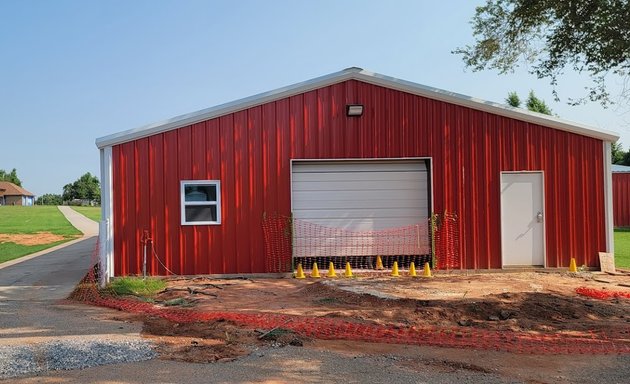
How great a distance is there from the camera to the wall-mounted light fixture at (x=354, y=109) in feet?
40.1

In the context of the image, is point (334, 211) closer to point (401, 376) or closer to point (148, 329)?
point (148, 329)

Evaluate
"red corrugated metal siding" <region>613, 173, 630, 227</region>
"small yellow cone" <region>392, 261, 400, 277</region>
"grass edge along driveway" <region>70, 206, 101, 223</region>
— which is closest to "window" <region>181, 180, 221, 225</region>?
"small yellow cone" <region>392, 261, 400, 277</region>

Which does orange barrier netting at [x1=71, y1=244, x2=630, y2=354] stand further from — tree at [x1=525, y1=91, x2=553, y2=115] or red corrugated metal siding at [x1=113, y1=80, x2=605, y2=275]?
tree at [x1=525, y1=91, x2=553, y2=115]

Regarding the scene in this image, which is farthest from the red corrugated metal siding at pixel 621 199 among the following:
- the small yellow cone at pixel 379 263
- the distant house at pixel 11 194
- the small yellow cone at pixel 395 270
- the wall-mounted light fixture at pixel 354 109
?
the distant house at pixel 11 194

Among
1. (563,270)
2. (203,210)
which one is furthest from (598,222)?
(203,210)

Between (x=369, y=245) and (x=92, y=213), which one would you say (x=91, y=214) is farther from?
(x=369, y=245)

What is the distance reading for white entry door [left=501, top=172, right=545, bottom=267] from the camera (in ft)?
41.5

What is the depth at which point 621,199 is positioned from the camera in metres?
29.6

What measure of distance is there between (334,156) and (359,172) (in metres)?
0.77

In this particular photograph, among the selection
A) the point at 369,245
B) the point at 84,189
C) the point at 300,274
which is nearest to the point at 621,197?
the point at 369,245

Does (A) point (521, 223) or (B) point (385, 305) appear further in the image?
(A) point (521, 223)

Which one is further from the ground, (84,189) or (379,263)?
(84,189)

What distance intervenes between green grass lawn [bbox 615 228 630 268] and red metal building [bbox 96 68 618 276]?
2.14m

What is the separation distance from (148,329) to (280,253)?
5.46 metres
